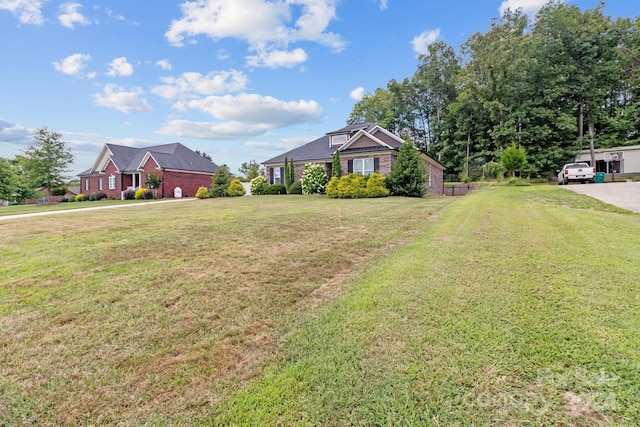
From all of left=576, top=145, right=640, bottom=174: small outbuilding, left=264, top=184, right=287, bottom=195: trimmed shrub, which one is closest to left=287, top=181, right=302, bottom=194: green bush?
left=264, top=184, right=287, bottom=195: trimmed shrub

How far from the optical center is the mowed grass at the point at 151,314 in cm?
213

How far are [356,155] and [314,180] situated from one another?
12.2 ft

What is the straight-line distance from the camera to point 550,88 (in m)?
30.2

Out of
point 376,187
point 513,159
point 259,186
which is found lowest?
point 376,187

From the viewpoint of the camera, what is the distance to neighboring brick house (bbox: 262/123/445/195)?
71.4ft

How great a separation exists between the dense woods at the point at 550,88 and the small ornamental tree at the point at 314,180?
1152cm

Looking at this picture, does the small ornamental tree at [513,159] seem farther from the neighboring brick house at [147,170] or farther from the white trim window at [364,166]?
the neighboring brick house at [147,170]

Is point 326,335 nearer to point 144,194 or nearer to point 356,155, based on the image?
point 356,155

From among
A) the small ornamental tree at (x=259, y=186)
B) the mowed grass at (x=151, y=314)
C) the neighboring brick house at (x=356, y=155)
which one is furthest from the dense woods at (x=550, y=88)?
the mowed grass at (x=151, y=314)

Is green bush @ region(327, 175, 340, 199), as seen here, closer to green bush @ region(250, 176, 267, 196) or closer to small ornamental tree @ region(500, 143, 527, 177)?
green bush @ region(250, 176, 267, 196)

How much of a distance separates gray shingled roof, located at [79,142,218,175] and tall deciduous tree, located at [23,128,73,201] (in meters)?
2.88

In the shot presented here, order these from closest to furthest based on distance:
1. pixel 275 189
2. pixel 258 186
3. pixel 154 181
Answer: pixel 275 189, pixel 258 186, pixel 154 181

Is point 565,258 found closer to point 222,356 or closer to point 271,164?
point 222,356

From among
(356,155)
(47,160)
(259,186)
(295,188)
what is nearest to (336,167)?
(356,155)
